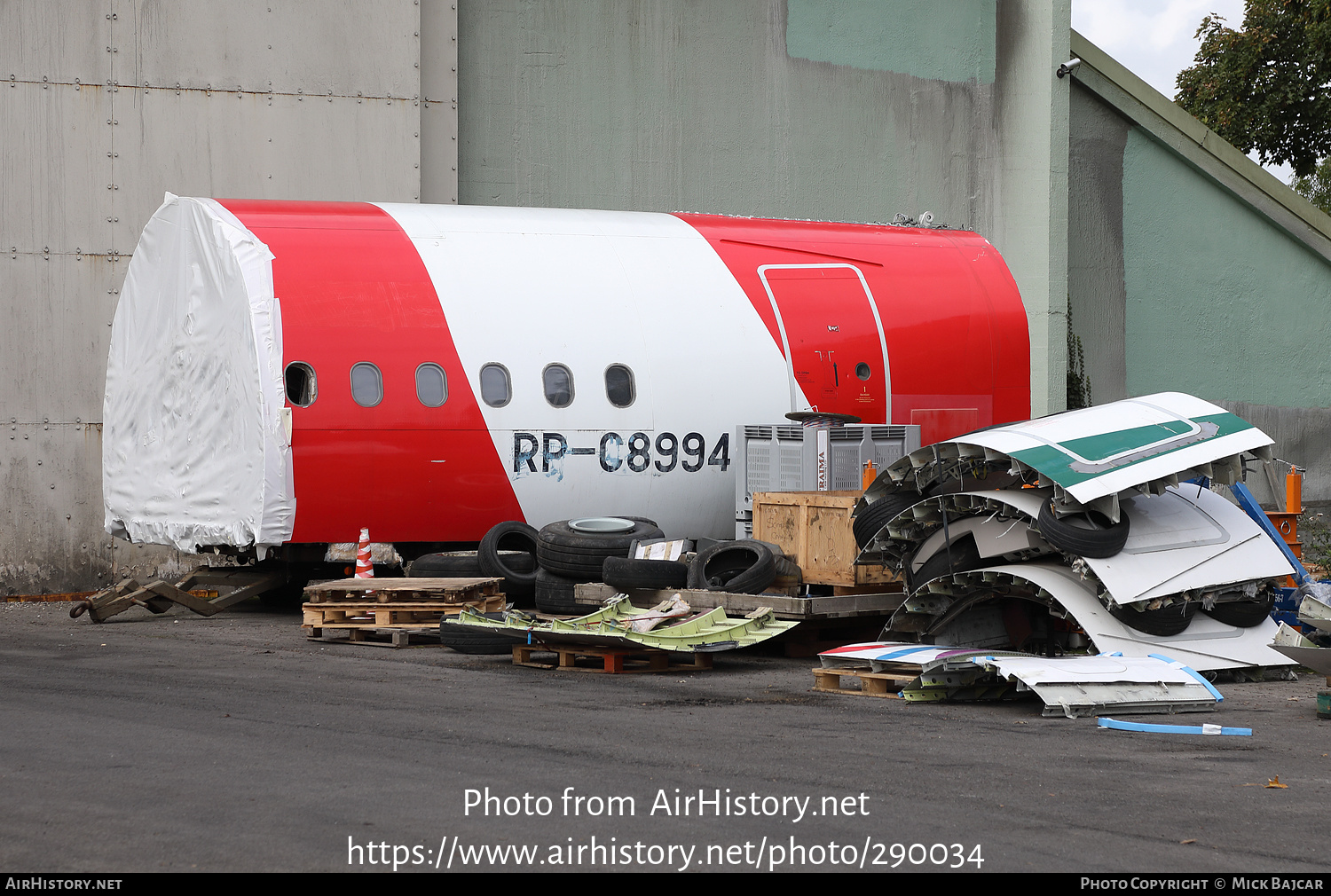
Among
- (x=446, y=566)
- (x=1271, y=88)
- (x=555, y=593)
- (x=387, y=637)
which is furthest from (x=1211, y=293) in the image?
(x=387, y=637)

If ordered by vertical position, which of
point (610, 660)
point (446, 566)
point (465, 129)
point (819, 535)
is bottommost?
point (610, 660)

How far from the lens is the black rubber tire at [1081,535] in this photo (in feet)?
36.7

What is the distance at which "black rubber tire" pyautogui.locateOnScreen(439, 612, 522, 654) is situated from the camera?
1273cm

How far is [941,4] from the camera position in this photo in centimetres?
2466

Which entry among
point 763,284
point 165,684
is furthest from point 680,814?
point 763,284

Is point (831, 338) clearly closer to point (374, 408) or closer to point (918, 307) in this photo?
point (918, 307)

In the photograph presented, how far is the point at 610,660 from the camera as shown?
1198 cm

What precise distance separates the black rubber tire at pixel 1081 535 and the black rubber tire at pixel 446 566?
20.0ft

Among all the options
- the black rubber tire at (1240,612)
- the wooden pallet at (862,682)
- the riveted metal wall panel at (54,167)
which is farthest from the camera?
the riveted metal wall panel at (54,167)

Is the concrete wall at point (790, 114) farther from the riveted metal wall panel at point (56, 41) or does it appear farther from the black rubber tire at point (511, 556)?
the black rubber tire at point (511, 556)

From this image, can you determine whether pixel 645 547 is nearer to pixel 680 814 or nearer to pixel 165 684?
pixel 165 684

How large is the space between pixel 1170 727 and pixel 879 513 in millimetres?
3786

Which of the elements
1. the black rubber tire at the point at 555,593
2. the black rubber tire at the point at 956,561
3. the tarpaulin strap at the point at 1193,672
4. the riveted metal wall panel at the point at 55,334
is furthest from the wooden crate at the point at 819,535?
the riveted metal wall panel at the point at 55,334

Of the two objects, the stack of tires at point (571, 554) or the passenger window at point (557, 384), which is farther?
the passenger window at point (557, 384)
